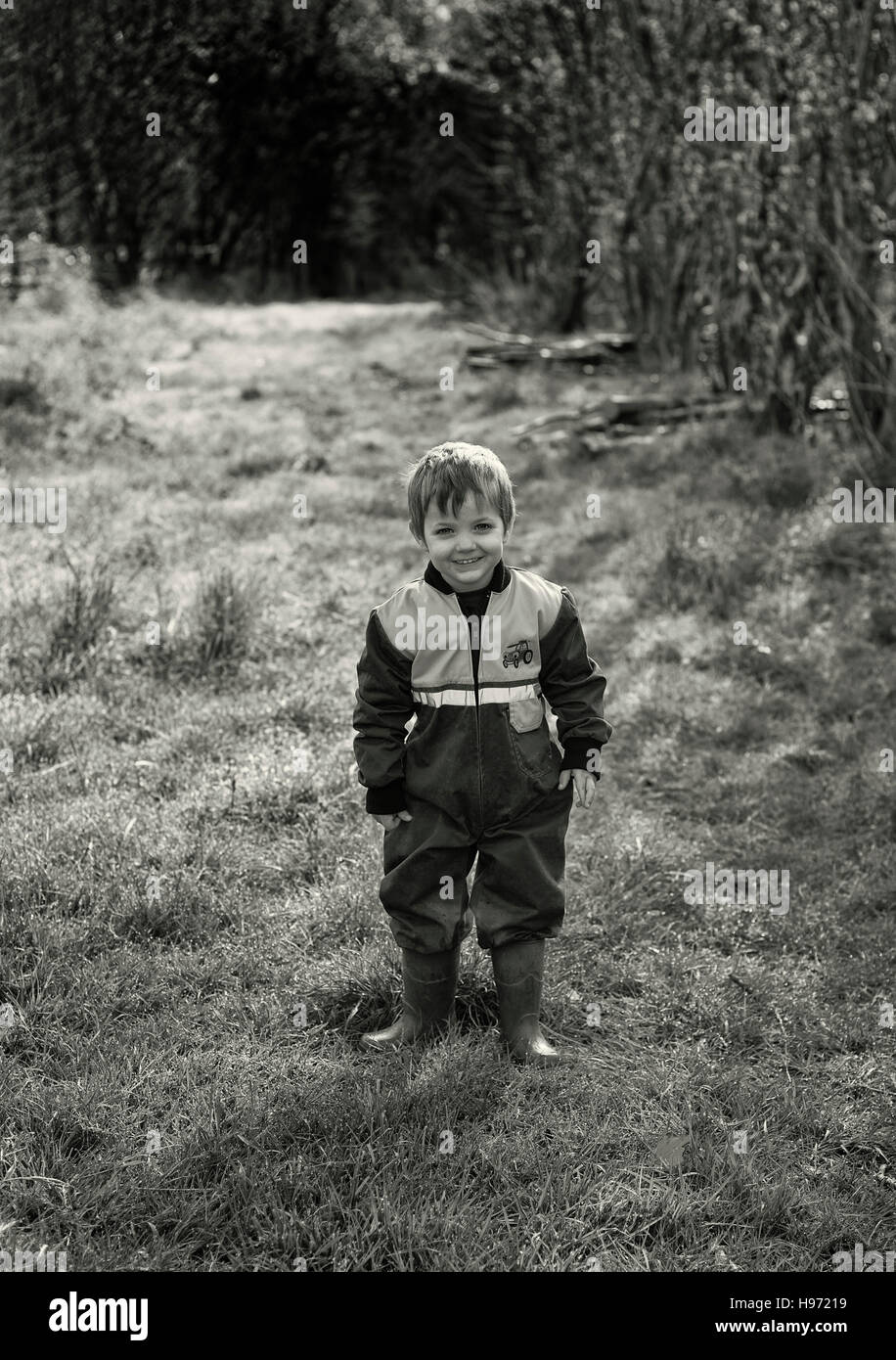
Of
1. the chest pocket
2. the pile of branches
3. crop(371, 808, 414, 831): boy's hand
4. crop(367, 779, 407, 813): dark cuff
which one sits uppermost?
the pile of branches

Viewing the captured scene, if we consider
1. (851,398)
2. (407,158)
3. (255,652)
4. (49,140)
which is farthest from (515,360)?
(407,158)

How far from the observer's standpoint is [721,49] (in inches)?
379

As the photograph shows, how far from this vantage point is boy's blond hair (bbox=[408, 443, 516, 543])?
2857 millimetres

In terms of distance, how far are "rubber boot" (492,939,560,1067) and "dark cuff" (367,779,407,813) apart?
450 millimetres

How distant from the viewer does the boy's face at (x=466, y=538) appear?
2.87m

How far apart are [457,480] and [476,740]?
61 centimetres

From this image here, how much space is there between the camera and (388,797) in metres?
3.03

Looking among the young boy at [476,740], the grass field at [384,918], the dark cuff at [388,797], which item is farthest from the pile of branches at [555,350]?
the dark cuff at [388,797]

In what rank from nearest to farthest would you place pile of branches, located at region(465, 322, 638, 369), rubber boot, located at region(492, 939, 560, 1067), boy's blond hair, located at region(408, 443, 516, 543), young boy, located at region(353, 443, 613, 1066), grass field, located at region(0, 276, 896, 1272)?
grass field, located at region(0, 276, 896, 1272) < boy's blond hair, located at region(408, 443, 516, 543) < young boy, located at region(353, 443, 613, 1066) < rubber boot, located at region(492, 939, 560, 1067) < pile of branches, located at region(465, 322, 638, 369)

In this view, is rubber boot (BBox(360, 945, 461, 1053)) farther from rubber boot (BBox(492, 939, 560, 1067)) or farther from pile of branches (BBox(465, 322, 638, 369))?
pile of branches (BBox(465, 322, 638, 369))

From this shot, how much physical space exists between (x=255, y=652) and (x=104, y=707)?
31.1 inches

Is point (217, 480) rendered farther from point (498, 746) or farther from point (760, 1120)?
point (760, 1120)

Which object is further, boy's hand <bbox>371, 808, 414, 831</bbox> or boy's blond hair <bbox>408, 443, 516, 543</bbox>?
boy's hand <bbox>371, 808, 414, 831</bbox>

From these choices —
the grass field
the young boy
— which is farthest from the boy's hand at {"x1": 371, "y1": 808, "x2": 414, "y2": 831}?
the grass field
